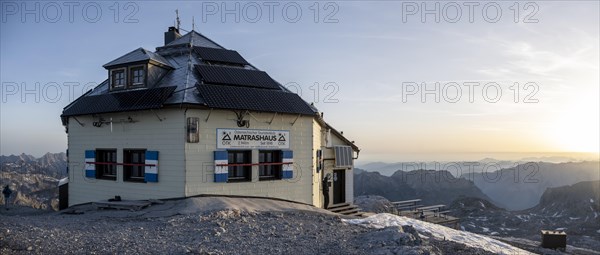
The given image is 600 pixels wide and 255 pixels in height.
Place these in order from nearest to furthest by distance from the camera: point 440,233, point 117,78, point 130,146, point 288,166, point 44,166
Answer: point 440,233
point 130,146
point 288,166
point 117,78
point 44,166

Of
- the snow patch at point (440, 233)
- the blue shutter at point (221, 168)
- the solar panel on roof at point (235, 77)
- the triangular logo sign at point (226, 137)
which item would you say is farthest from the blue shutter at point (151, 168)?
the snow patch at point (440, 233)

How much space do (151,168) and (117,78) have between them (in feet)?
17.5

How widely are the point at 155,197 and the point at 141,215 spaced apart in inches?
85.4

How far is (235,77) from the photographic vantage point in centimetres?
1812

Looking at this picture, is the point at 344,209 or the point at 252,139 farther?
the point at 344,209

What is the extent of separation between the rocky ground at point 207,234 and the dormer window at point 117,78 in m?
6.32

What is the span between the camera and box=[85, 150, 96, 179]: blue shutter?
17991 millimetres

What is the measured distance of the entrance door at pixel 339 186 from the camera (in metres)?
22.8

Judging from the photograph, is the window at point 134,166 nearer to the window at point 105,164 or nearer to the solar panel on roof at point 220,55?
the window at point 105,164

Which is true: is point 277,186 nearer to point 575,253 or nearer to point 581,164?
point 575,253

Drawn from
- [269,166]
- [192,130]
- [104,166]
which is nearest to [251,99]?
[192,130]

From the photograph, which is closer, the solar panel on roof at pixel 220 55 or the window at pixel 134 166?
the window at pixel 134 166

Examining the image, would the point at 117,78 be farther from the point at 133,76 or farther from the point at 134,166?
the point at 134,166

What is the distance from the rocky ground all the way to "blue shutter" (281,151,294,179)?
2.94 metres
